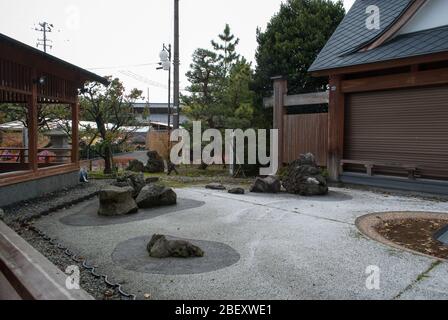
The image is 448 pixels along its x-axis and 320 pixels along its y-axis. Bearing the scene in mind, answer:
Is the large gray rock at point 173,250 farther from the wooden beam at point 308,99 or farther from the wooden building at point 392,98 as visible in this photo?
the wooden beam at point 308,99

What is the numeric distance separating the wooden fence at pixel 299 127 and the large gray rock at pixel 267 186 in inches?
95.1

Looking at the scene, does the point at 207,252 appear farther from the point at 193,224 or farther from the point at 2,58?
the point at 2,58

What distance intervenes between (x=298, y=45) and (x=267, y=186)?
27.6 feet

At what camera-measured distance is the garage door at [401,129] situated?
31.3ft

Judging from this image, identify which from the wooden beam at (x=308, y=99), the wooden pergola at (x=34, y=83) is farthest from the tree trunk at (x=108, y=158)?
the wooden beam at (x=308, y=99)

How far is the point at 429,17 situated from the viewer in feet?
33.3

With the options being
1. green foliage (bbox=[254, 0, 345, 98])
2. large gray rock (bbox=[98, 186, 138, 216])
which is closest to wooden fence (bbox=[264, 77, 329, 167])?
green foliage (bbox=[254, 0, 345, 98])

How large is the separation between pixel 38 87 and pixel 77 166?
2.91 meters

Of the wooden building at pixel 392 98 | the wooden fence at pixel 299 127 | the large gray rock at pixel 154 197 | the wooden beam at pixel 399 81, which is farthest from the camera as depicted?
the wooden fence at pixel 299 127

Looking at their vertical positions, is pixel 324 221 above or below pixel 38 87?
below

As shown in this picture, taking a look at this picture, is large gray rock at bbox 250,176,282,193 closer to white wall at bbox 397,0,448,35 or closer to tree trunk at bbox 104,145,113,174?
white wall at bbox 397,0,448,35

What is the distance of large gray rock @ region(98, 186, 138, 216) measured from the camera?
757 centimetres

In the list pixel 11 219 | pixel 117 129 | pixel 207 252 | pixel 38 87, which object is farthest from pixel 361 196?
pixel 117 129

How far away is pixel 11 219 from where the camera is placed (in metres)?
6.82
